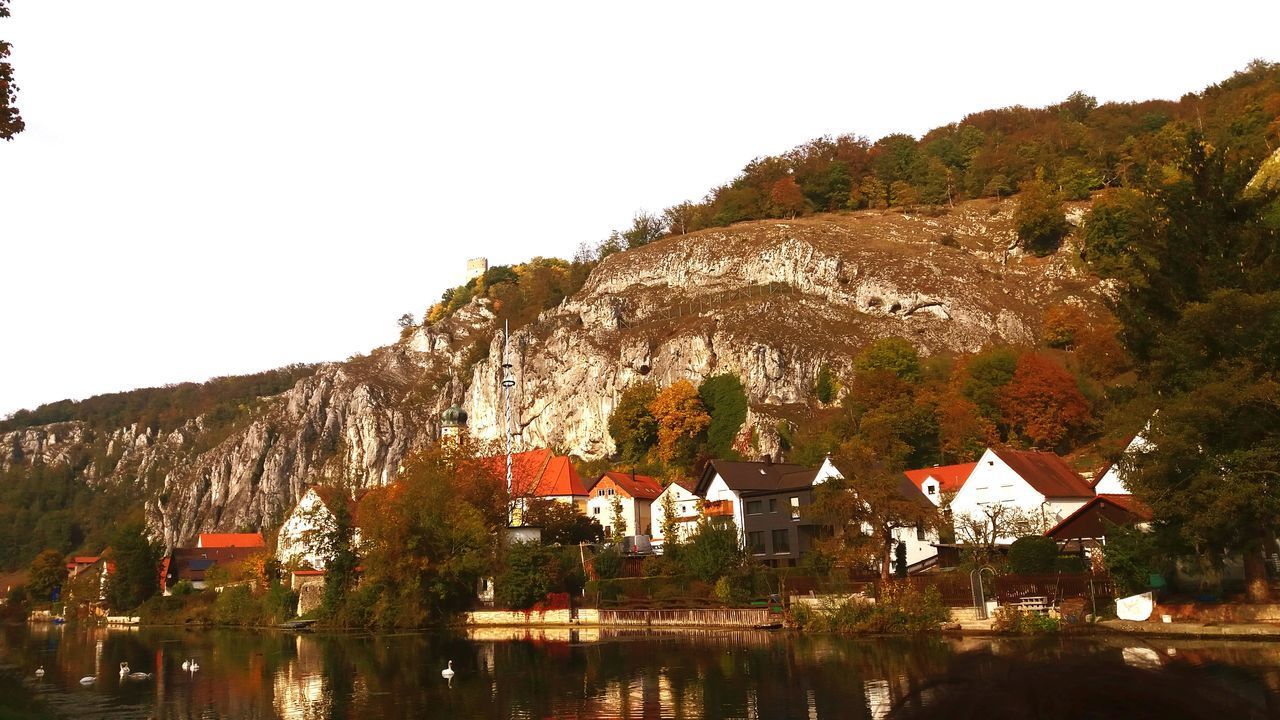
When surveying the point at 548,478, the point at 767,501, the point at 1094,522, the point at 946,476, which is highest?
the point at 548,478

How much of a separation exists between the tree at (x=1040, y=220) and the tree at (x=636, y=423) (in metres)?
51.6

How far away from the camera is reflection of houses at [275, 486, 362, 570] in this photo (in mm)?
68375

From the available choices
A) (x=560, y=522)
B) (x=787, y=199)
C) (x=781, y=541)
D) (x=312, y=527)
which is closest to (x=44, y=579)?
(x=312, y=527)

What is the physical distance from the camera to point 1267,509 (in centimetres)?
3072

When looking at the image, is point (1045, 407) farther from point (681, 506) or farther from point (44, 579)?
point (44, 579)

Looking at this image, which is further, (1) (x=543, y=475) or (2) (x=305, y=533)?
(1) (x=543, y=475)

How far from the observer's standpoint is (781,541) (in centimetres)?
6188

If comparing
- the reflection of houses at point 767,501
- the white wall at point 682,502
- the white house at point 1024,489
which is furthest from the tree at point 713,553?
the white wall at point 682,502

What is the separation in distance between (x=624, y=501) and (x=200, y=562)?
170 feet

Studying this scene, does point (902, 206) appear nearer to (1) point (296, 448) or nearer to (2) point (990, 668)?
(1) point (296, 448)

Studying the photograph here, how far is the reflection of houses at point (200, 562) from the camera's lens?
91.9 meters

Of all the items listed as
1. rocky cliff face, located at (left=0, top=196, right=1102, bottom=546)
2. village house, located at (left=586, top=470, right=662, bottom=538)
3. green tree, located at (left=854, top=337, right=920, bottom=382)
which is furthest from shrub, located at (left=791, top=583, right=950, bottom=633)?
rocky cliff face, located at (left=0, top=196, right=1102, bottom=546)

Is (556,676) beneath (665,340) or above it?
beneath

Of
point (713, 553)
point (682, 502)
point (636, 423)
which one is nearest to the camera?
point (713, 553)
